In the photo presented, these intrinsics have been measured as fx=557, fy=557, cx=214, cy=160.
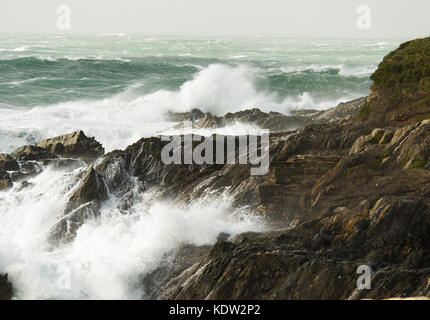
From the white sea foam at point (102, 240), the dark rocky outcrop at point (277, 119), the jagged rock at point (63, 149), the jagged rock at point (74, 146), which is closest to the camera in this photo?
the white sea foam at point (102, 240)

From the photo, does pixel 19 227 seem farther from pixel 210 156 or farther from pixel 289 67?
pixel 289 67

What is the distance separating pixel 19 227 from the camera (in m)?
16.2

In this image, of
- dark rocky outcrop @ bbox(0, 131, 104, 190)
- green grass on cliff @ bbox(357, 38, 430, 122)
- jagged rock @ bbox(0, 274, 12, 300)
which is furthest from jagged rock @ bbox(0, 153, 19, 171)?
green grass on cliff @ bbox(357, 38, 430, 122)

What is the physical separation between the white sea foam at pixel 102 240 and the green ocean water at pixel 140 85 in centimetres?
1089

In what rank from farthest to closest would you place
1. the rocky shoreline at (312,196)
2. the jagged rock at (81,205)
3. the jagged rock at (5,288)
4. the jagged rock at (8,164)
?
the jagged rock at (8,164), the jagged rock at (81,205), the jagged rock at (5,288), the rocky shoreline at (312,196)

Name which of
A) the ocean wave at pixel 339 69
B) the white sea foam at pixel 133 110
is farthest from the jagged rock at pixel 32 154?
the ocean wave at pixel 339 69

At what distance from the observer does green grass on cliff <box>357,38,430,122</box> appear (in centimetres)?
1606

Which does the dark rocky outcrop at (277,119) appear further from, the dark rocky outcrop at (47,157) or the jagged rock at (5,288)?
the jagged rock at (5,288)

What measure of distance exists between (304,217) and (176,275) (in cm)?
322

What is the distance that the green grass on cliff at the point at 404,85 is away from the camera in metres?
16.1

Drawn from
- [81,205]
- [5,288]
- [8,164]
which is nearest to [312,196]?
[81,205]

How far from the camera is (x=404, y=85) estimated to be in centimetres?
1684
